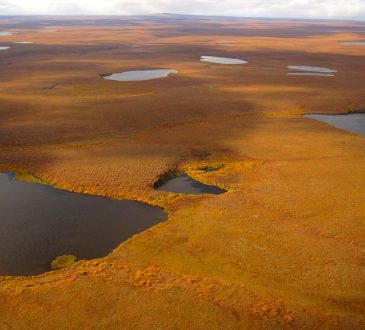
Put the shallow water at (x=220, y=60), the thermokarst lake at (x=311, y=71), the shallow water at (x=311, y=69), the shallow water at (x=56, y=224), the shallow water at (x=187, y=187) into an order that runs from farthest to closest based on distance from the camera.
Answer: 1. the shallow water at (x=220, y=60)
2. the shallow water at (x=311, y=69)
3. the thermokarst lake at (x=311, y=71)
4. the shallow water at (x=187, y=187)
5. the shallow water at (x=56, y=224)

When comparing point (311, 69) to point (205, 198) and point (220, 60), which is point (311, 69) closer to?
point (220, 60)

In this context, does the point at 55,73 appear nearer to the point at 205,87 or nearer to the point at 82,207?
the point at 205,87

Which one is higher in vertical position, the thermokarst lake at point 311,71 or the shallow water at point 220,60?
the shallow water at point 220,60

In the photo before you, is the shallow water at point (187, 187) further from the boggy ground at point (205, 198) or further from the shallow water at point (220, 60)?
the shallow water at point (220, 60)

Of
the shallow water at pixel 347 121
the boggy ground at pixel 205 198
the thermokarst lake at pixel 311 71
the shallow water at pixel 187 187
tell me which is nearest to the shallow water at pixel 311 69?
the thermokarst lake at pixel 311 71

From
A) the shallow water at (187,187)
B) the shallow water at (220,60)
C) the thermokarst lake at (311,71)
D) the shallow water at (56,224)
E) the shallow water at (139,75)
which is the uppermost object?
the shallow water at (220,60)

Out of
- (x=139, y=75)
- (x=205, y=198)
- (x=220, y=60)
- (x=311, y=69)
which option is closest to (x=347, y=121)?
(x=205, y=198)

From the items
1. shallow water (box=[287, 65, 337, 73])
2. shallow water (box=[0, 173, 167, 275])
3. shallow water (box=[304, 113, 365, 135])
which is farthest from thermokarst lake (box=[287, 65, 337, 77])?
shallow water (box=[0, 173, 167, 275])

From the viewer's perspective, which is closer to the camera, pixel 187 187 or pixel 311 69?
pixel 187 187
